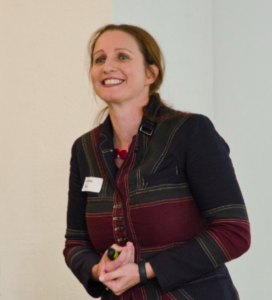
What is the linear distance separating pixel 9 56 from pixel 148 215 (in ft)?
6.09

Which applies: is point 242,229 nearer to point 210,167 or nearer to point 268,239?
point 210,167

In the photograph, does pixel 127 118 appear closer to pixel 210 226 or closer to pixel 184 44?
pixel 210 226

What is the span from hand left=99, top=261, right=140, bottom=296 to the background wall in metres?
1.23

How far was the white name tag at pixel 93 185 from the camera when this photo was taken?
1.74 m

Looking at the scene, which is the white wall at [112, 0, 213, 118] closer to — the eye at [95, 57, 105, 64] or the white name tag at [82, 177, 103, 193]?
the eye at [95, 57, 105, 64]

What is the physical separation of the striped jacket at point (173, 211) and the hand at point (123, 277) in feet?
0.21

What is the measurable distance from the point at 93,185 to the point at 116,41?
613 mm

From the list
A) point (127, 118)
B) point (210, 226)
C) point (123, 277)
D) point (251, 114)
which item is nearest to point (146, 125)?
point (127, 118)

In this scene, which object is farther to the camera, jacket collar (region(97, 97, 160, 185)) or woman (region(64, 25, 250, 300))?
jacket collar (region(97, 97, 160, 185))

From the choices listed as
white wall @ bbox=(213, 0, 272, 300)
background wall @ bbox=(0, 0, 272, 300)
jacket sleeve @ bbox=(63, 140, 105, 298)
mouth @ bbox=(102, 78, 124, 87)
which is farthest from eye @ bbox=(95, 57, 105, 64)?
white wall @ bbox=(213, 0, 272, 300)

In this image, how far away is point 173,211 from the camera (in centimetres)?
155

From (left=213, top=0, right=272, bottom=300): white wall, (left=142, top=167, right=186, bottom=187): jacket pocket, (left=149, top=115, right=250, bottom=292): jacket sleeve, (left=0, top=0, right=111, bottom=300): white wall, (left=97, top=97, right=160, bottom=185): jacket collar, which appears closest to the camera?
(left=149, top=115, right=250, bottom=292): jacket sleeve

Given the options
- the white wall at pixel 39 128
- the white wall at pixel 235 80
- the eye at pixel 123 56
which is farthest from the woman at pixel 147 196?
the white wall at pixel 235 80

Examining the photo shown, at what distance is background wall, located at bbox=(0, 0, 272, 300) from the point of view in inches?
106
